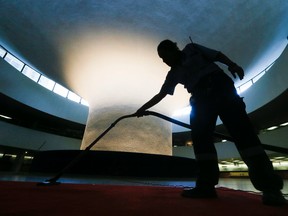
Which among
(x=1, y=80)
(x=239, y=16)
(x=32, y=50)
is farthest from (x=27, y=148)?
(x=239, y=16)

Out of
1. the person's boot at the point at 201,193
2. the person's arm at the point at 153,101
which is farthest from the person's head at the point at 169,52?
the person's boot at the point at 201,193

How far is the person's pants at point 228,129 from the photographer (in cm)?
116

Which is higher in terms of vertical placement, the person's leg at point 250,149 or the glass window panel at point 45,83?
the glass window panel at point 45,83

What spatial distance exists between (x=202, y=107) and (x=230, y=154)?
15.0 meters

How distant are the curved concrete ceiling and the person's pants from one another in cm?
433

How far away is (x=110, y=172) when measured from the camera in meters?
5.35

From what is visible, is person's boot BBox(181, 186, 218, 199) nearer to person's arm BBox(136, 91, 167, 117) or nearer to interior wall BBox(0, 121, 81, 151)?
person's arm BBox(136, 91, 167, 117)

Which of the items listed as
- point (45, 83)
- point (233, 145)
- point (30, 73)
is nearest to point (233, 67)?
point (233, 145)

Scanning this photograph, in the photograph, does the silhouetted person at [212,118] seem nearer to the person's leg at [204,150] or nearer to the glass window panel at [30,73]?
the person's leg at [204,150]

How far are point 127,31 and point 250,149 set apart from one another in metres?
5.28

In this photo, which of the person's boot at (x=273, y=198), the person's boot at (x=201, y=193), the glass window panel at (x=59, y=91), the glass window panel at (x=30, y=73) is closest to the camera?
the person's boot at (x=273, y=198)

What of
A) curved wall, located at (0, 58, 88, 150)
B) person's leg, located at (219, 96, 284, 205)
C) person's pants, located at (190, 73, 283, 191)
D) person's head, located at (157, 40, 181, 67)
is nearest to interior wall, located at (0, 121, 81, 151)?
curved wall, located at (0, 58, 88, 150)

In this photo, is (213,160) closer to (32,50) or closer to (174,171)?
(174,171)

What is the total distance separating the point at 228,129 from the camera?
4.46 ft
